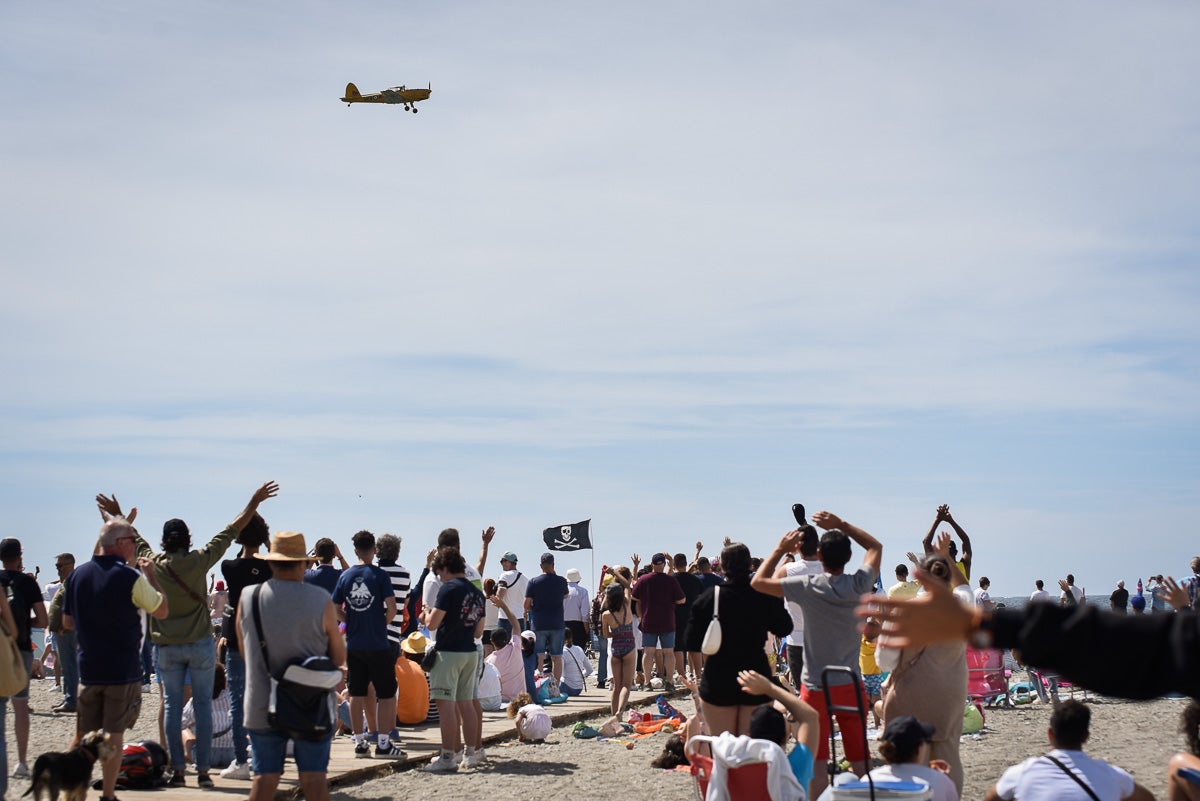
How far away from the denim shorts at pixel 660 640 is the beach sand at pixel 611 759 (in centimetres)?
86

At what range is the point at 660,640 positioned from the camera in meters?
16.1

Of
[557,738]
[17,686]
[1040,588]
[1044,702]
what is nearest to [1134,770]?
[557,738]

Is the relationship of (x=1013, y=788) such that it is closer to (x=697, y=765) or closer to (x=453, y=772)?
(x=697, y=765)

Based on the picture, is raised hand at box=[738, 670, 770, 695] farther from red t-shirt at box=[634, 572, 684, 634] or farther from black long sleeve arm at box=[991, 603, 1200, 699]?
red t-shirt at box=[634, 572, 684, 634]

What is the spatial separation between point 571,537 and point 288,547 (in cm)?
1857

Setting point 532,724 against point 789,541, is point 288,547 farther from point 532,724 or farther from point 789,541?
point 532,724

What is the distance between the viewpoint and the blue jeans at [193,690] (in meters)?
8.77

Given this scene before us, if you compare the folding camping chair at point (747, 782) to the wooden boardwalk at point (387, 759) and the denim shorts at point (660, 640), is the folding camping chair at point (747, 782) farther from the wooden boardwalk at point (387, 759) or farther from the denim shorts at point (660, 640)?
the denim shorts at point (660, 640)

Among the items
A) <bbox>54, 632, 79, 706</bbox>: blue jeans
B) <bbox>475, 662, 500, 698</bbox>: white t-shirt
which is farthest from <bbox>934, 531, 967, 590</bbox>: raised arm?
<bbox>54, 632, 79, 706</bbox>: blue jeans

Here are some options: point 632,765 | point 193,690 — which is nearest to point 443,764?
point 632,765

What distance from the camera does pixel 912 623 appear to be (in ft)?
8.68

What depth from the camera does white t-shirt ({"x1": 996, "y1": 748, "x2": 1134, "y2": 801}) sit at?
17.6 feet

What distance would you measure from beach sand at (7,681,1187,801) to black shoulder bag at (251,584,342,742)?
247 centimetres

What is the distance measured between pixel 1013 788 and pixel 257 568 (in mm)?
5746
